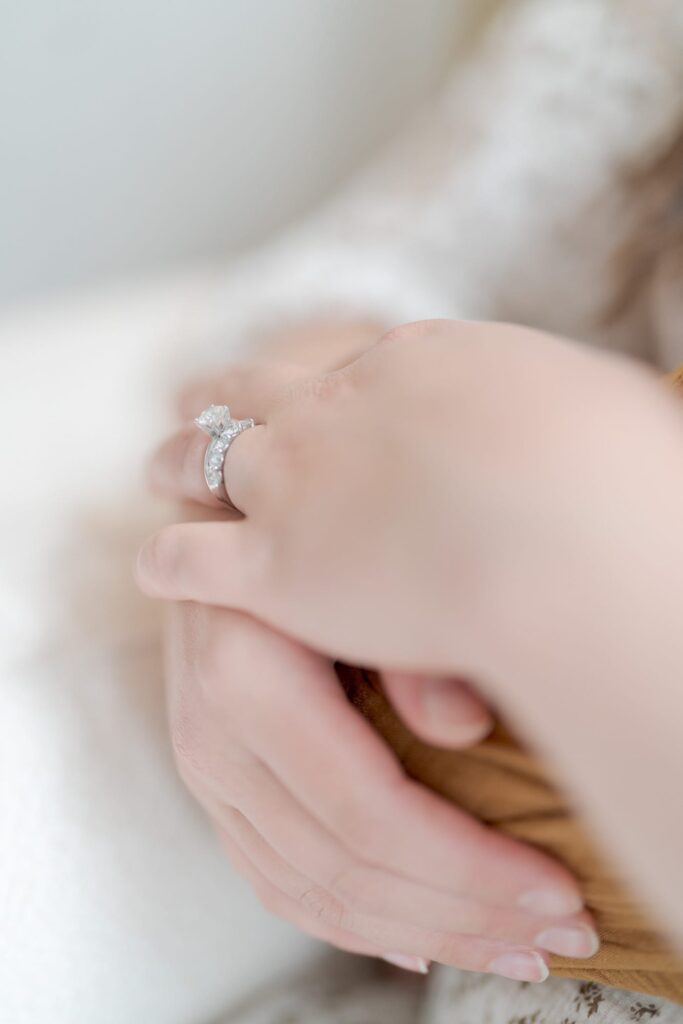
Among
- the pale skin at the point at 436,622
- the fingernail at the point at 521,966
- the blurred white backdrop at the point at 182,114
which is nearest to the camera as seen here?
the pale skin at the point at 436,622

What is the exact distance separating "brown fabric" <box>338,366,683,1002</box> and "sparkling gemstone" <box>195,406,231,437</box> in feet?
0.48

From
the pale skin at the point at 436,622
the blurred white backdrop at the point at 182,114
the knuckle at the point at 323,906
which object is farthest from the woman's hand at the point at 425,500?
the blurred white backdrop at the point at 182,114

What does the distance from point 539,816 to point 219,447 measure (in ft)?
0.72

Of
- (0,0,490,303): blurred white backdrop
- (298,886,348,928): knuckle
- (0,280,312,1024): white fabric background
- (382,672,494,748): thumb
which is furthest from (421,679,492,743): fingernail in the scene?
(0,0,490,303): blurred white backdrop

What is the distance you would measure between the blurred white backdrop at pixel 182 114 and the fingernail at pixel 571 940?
109 centimetres

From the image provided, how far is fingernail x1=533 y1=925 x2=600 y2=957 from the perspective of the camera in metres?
0.34

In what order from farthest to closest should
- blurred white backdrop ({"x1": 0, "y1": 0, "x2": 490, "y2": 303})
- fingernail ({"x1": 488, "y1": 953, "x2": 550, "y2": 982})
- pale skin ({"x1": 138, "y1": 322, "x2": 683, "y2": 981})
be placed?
blurred white backdrop ({"x1": 0, "y1": 0, "x2": 490, "y2": 303})
fingernail ({"x1": 488, "y1": 953, "x2": 550, "y2": 982})
pale skin ({"x1": 138, "y1": 322, "x2": 683, "y2": 981})

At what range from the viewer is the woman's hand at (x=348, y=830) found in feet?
1.10

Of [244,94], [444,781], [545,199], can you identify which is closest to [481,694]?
[444,781]

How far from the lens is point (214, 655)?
14.7 inches

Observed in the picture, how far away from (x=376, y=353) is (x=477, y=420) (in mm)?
86

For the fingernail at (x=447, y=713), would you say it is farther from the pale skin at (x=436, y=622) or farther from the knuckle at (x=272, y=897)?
the knuckle at (x=272, y=897)

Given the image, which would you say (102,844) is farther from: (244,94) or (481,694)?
(244,94)

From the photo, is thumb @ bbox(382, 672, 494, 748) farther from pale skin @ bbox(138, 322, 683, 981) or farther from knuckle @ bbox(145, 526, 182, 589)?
knuckle @ bbox(145, 526, 182, 589)
